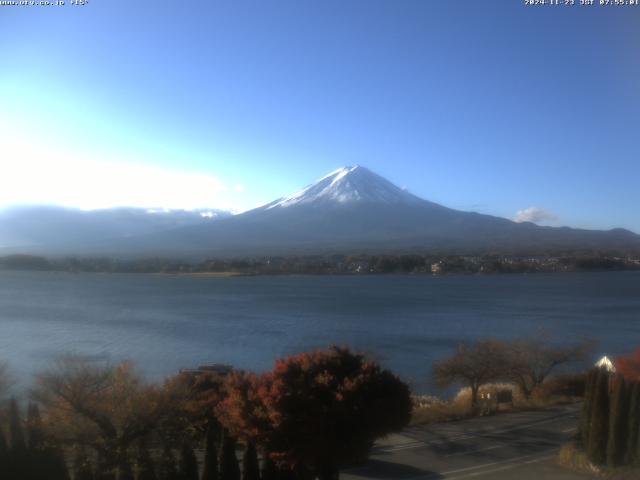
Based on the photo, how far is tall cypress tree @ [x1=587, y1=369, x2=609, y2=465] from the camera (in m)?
6.21

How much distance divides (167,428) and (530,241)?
234 ft

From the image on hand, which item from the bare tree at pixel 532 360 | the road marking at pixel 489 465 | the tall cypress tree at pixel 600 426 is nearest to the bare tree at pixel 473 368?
the bare tree at pixel 532 360

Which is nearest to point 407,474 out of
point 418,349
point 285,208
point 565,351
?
point 565,351

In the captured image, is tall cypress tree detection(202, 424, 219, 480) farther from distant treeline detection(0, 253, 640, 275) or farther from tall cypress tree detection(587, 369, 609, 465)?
distant treeline detection(0, 253, 640, 275)

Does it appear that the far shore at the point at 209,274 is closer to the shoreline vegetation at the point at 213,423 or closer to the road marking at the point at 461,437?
the road marking at the point at 461,437

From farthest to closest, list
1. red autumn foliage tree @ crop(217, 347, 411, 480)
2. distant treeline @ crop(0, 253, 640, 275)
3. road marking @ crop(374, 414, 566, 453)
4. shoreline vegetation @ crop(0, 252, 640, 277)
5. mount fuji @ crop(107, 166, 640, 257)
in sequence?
mount fuji @ crop(107, 166, 640, 257), distant treeline @ crop(0, 253, 640, 275), shoreline vegetation @ crop(0, 252, 640, 277), road marking @ crop(374, 414, 566, 453), red autumn foliage tree @ crop(217, 347, 411, 480)

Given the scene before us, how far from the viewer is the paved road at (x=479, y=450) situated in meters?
6.60

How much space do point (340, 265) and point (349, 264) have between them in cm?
72

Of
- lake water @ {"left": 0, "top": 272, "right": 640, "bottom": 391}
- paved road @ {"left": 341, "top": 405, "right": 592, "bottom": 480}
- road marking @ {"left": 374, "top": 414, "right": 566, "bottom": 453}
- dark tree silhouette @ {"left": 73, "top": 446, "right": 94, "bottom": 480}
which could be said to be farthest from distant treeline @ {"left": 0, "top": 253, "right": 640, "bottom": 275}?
dark tree silhouette @ {"left": 73, "top": 446, "right": 94, "bottom": 480}

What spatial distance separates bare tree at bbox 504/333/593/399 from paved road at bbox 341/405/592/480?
6.96 feet

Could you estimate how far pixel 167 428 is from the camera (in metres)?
6.01

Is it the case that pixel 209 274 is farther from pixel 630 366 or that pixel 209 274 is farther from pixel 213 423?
pixel 213 423

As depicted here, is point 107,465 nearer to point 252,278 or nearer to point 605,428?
point 605,428

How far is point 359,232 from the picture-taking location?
75.4 m
